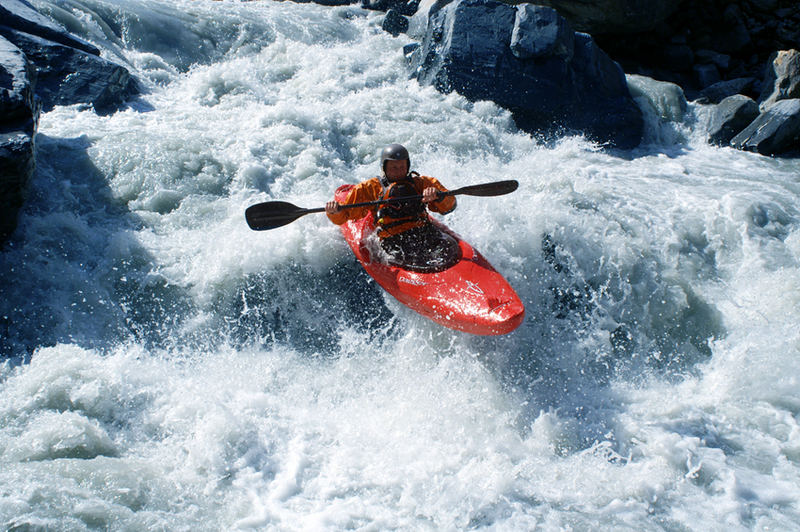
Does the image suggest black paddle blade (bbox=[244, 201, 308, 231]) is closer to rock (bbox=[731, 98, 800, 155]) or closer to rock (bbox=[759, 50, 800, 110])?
rock (bbox=[731, 98, 800, 155])

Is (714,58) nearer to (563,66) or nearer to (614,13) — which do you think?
(614,13)

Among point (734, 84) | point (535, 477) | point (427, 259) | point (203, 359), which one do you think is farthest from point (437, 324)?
point (734, 84)

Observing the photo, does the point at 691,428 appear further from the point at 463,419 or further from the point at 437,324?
the point at 437,324

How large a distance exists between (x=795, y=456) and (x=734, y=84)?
6.58 metres

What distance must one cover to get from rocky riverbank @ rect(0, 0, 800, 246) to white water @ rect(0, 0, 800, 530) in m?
0.62

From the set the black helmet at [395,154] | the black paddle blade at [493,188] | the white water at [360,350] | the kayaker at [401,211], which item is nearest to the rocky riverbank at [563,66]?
the white water at [360,350]

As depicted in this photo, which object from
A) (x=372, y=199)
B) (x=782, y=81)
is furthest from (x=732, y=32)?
(x=372, y=199)

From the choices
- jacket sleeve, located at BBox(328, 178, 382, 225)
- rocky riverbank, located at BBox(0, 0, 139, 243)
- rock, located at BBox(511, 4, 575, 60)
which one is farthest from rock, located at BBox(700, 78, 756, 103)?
rocky riverbank, located at BBox(0, 0, 139, 243)

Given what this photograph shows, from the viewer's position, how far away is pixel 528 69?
6.91 m

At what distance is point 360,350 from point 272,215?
3.72ft

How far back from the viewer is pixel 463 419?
10.7ft

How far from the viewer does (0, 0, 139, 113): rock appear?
5.61m

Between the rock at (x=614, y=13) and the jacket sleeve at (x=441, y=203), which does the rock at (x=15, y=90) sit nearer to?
the jacket sleeve at (x=441, y=203)

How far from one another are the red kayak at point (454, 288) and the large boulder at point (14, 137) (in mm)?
2257
